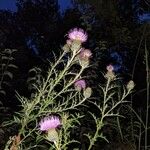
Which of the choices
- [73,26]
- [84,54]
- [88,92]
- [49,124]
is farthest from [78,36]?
[73,26]

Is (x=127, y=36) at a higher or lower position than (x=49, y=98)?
higher

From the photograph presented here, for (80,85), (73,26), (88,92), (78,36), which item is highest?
(73,26)

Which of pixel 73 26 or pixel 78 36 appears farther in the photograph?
pixel 73 26

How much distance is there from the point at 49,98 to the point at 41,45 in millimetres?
10701

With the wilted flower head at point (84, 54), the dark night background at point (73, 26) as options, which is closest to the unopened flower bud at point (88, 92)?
the wilted flower head at point (84, 54)

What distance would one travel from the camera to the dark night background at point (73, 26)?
33.1ft

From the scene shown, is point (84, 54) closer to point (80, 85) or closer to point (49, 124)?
point (80, 85)

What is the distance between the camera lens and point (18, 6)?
15.3 metres

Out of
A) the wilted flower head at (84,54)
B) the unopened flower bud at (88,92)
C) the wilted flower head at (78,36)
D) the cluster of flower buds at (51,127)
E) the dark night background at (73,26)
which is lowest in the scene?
the cluster of flower buds at (51,127)

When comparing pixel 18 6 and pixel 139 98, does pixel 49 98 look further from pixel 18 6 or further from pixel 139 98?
pixel 18 6

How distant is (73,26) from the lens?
1277 centimetres

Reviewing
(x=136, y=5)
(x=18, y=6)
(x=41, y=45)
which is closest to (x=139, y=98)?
(x=136, y=5)

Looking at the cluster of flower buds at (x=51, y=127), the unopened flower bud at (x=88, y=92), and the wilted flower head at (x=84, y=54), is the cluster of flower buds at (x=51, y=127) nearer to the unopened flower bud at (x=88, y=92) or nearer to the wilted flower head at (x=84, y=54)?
the unopened flower bud at (x=88, y=92)

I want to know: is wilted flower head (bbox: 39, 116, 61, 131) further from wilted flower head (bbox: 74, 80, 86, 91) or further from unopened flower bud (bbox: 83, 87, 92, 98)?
wilted flower head (bbox: 74, 80, 86, 91)
